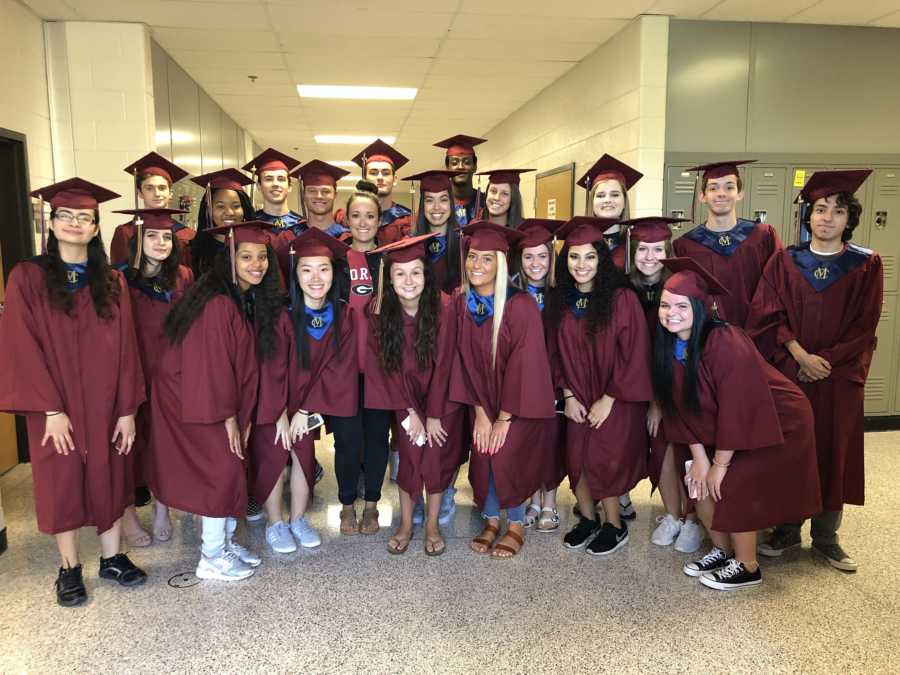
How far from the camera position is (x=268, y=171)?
376 centimetres

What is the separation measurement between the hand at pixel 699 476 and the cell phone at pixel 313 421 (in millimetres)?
1765

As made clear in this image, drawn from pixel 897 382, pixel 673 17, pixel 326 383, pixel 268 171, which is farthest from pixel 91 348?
pixel 897 382

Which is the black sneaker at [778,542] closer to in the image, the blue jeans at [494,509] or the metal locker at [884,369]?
the blue jeans at [494,509]

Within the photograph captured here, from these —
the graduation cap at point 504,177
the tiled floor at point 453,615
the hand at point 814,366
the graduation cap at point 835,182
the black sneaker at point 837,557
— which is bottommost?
the tiled floor at point 453,615

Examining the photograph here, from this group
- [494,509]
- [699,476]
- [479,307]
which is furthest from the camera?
[494,509]

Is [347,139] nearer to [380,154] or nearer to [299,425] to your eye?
[380,154]

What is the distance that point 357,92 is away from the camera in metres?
7.48

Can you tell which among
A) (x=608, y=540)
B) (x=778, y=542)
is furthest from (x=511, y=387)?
(x=778, y=542)

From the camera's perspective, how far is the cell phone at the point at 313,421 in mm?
3111

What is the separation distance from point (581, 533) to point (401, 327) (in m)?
1.39

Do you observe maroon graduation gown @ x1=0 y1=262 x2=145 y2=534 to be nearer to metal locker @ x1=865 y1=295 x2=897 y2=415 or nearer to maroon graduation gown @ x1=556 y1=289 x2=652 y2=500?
maroon graduation gown @ x1=556 y1=289 x2=652 y2=500

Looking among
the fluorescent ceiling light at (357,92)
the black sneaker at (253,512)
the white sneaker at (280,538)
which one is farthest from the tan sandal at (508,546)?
the fluorescent ceiling light at (357,92)

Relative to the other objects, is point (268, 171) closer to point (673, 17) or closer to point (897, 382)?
point (673, 17)

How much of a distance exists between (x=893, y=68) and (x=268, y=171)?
193 inches
